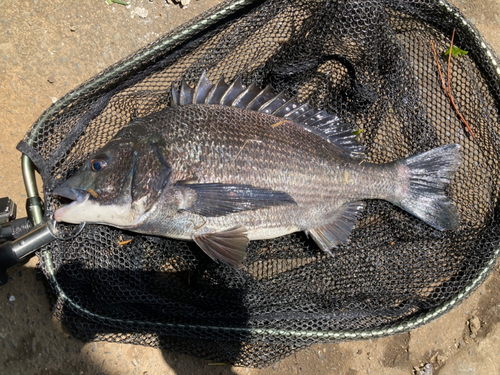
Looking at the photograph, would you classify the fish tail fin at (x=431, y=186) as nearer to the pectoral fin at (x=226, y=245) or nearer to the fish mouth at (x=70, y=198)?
the pectoral fin at (x=226, y=245)

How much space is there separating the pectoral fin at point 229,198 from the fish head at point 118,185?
0.79ft

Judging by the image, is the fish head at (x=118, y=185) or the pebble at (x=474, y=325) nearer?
the fish head at (x=118, y=185)

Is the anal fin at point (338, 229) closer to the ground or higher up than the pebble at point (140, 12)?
closer to the ground

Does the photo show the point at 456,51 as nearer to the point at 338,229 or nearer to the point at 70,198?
the point at 338,229

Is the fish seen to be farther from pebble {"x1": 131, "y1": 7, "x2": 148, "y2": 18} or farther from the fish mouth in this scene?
pebble {"x1": 131, "y1": 7, "x2": 148, "y2": 18}

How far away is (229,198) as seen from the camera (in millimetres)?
2283

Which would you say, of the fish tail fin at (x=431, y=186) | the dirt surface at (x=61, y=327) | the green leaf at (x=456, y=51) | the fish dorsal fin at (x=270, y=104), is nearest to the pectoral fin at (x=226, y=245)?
the fish dorsal fin at (x=270, y=104)

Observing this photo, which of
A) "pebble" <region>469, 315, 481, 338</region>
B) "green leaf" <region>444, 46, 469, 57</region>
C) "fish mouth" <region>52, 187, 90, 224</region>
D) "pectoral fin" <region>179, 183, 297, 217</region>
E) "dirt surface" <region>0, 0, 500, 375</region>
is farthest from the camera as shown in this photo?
"pebble" <region>469, 315, 481, 338</region>

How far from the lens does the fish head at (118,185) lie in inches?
84.8

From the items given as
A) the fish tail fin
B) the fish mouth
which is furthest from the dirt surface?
the fish tail fin

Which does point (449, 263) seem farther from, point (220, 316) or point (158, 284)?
point (158, 284)

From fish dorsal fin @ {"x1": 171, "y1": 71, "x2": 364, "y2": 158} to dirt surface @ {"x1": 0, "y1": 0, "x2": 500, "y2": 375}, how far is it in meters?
0.85

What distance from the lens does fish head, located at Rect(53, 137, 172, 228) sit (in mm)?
2154

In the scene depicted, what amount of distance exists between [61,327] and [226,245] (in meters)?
1.44
